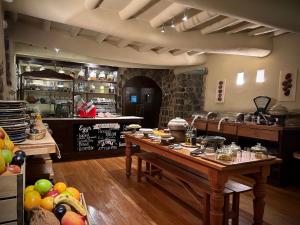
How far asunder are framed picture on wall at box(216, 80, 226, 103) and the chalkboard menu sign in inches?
102

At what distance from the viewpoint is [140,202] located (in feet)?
9.88

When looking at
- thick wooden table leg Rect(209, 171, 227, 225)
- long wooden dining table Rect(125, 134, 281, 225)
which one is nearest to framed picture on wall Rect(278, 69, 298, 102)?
long wooden dining table Rect(125, 134, 281, 225)

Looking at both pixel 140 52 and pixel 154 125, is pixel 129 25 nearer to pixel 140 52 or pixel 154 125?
pixel 140 52

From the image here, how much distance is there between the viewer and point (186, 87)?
6.96 meters

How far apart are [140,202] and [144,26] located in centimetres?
267

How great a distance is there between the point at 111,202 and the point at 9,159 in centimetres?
206

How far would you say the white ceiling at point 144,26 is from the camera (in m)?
2.82

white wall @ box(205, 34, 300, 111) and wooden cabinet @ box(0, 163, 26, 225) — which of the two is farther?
white wall @ box(205, 34, 300, 111)

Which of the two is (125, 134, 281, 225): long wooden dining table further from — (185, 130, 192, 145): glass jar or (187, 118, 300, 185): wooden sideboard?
(187, 118, 300, 185): wooden sideboard

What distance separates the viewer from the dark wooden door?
7586mm

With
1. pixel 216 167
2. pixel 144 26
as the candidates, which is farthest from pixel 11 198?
pixel 144 26

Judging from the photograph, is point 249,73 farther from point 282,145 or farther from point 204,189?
point 204,189

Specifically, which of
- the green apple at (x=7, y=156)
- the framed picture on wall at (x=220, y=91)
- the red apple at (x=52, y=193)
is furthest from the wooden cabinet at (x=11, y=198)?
the framed picture on wall at (x=220, y=91)

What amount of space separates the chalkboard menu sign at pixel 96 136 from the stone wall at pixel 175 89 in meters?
2.20
